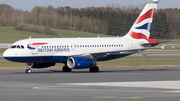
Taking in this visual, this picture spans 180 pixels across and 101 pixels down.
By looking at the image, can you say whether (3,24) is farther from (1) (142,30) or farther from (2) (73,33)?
(1) (142,30)

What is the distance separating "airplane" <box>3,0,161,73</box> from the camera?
32.8m

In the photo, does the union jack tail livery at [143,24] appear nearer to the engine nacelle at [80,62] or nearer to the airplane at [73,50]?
the airplane at [73,50]

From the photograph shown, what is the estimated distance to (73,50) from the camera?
3491 cm

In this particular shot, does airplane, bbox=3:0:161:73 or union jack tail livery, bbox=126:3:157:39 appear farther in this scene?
union jack tail livery, bbox=126:3:157:39

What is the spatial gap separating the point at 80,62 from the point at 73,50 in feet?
9.20

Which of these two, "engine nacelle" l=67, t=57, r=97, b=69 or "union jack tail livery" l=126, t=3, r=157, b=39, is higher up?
"union jack tail livery" l=126, t=3, r=157, b=39

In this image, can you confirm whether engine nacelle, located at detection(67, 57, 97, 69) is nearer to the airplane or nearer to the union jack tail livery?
the airplane

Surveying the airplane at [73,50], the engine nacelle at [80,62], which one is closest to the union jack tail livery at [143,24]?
the airplane at [73,50]

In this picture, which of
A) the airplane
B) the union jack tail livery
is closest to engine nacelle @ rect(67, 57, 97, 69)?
the airplane

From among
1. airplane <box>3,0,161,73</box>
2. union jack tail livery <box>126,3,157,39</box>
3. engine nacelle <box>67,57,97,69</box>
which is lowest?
engine nacelle <box>67,57,97,69</box>

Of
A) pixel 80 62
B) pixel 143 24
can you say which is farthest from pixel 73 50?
pixel 143 24

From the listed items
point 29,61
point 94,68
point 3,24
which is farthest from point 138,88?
point 3,24

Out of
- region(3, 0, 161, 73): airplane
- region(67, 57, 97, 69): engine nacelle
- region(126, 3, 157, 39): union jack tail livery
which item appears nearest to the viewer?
region(67, 57, 97, 69): engine nacelle

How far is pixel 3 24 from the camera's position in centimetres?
19488
